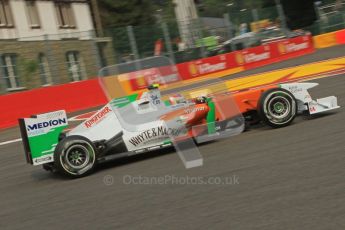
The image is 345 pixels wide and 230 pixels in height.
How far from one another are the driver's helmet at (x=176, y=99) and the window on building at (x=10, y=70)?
10.3m

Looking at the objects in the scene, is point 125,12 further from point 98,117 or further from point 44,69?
point 98,117

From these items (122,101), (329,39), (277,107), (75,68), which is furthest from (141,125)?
(329,39)

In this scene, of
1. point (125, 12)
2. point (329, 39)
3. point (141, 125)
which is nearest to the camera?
point (141, 125)

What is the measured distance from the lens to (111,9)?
47562 mm

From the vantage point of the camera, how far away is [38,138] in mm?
7215

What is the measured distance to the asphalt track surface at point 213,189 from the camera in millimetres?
4383

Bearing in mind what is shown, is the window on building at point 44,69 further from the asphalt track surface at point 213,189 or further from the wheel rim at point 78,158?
the wheel rim at point 78,158

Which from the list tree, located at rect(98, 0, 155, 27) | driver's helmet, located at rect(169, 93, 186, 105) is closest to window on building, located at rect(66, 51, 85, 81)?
driver's helmet, located at rect(169, 93, 186, 105)

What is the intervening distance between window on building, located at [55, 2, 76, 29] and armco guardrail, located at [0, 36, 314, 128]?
1372 cm

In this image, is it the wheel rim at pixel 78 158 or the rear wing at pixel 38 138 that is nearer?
the wheel rim at pixel 78 158

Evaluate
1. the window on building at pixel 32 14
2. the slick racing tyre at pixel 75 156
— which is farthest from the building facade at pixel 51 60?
the slick racing tyre at pixel 75 156

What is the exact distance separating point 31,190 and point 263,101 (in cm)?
328

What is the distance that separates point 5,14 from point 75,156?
22.9 m

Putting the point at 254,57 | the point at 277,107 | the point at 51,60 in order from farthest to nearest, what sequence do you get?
the point at 254,57
the point at 51,60
the point at 277,107
